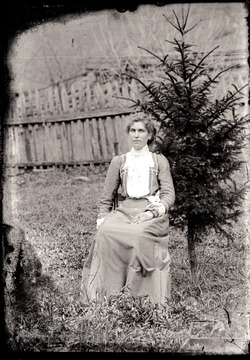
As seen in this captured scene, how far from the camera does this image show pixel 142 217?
14.7 ft

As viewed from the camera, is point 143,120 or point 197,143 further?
point 197,143

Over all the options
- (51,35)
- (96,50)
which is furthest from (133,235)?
(51,35)

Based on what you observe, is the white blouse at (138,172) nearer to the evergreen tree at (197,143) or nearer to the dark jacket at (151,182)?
the dark jacket at (151,182)

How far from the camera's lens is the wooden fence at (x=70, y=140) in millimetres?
10281

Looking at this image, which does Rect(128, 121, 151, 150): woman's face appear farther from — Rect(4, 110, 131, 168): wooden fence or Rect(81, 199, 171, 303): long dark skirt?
Rect(4, 110, 131, 168): wooden fence

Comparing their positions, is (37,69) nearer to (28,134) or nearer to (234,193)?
(28,134)

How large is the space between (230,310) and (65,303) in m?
1.44

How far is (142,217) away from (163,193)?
1.18ft

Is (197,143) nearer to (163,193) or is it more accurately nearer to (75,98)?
(163,193)

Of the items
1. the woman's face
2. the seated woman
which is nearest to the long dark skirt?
the seated woman

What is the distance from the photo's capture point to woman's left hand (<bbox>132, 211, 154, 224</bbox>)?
446cm

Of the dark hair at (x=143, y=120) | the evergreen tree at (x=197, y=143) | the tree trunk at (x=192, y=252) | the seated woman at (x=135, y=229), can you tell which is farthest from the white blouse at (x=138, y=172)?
the tree trunk at (x=192, y=252)

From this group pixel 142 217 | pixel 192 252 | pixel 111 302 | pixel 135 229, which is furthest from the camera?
pixel 192 252

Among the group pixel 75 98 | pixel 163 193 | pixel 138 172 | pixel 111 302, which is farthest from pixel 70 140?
pixel 111 302
